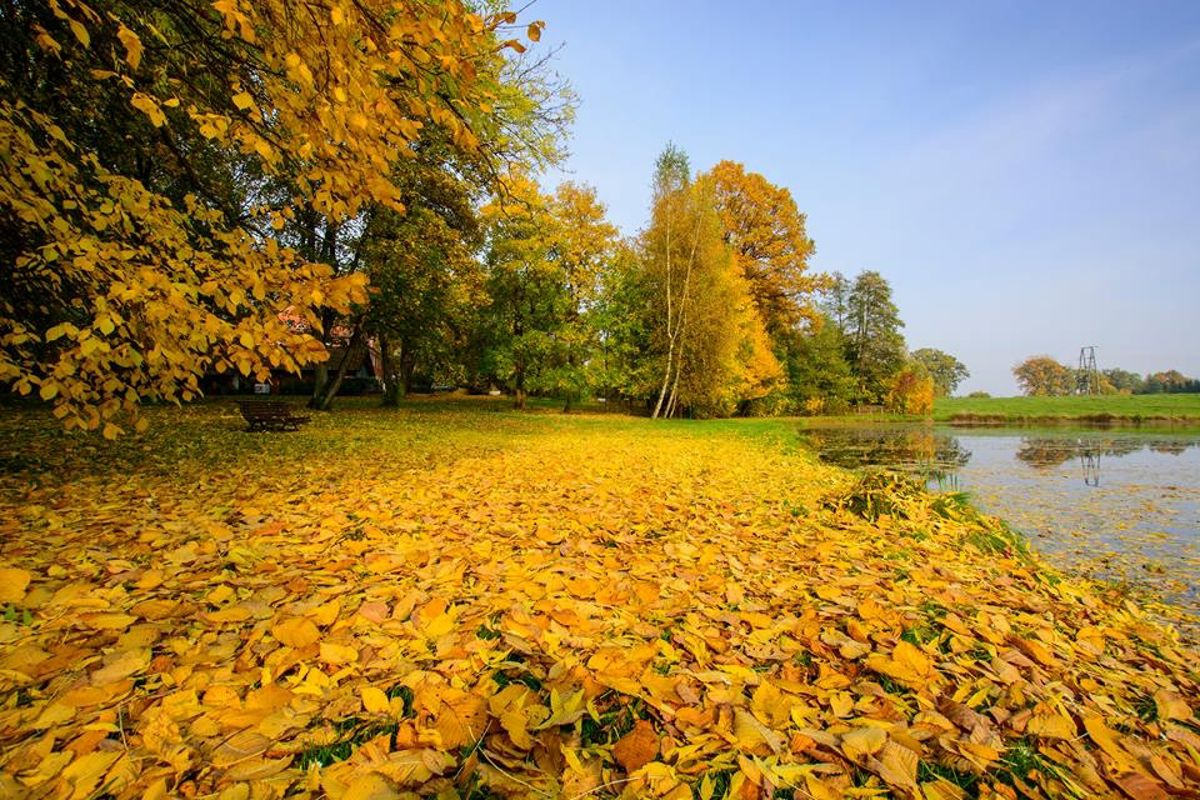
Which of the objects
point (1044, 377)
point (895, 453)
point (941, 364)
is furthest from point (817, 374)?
point (1044, 377)

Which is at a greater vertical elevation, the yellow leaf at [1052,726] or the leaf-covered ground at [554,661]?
the leaf-covered ground at [554,661]

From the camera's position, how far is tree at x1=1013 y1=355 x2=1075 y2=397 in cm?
7812

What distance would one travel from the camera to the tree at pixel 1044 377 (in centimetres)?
7812

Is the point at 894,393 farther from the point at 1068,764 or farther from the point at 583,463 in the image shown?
the point at 1068,764

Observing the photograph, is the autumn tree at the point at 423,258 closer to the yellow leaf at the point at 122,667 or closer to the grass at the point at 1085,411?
the yellow leaf at the point at 122,667

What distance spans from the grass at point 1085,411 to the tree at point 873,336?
13.0ft

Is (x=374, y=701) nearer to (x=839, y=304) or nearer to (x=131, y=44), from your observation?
(x=131, y=44)

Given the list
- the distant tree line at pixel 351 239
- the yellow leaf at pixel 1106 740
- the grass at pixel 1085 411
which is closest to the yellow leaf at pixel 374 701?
the distant tree line at pixel 351 239

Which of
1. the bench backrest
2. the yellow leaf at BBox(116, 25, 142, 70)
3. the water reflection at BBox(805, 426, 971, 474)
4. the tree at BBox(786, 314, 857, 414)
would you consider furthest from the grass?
the yellow leaf at BBox(116, 25, 142, 70)

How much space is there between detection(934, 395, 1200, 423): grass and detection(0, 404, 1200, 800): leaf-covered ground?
31001mm

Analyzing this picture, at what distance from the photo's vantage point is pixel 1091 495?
6.69m

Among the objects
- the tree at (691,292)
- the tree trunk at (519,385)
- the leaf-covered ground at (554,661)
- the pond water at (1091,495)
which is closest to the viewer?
the leaf-covered ground at (554,661)

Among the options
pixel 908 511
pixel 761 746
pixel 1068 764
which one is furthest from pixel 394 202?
pixel 908 511

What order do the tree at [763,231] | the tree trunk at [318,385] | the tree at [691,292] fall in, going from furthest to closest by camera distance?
the tree at [763,231], the tree at [691,292], the tree trunk at [318,385]
